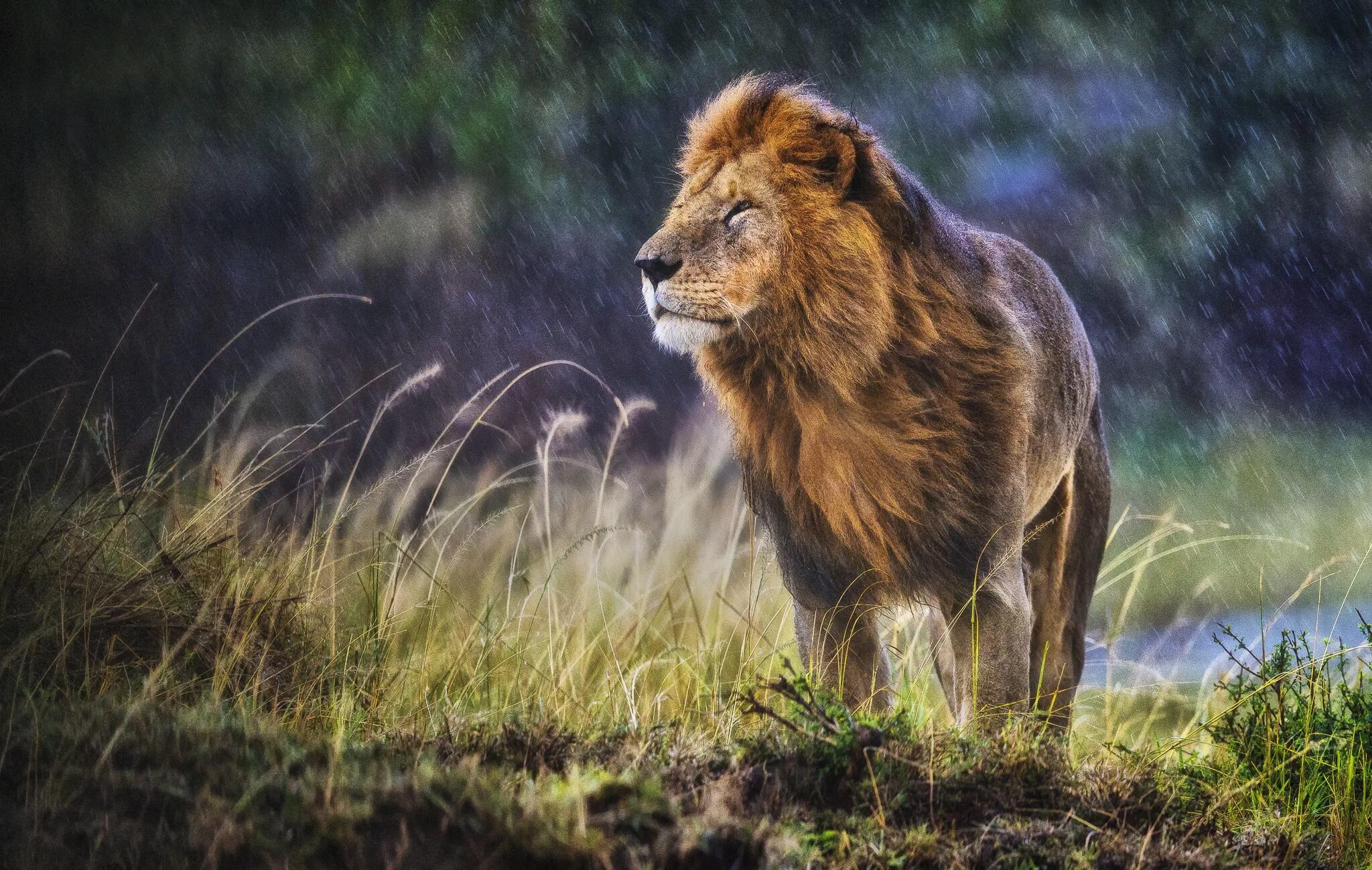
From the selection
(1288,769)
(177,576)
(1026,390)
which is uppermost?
(177,576)

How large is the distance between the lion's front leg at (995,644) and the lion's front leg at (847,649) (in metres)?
0.23

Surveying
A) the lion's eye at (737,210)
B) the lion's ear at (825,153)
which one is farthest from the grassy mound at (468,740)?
the lion's ear at (825,153)

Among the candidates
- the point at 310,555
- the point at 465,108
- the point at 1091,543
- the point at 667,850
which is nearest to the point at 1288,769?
the point at 1091,543

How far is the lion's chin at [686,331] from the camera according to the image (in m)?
3.12

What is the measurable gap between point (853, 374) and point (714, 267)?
1.60 feet

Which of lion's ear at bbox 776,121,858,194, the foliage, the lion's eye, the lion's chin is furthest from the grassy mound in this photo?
lion's ear at bbox 776,121,858,194

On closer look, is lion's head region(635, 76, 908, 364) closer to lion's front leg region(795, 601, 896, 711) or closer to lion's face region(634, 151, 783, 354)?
lion's face region(634, 151, 783, 354)

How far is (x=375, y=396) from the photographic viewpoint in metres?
7.33

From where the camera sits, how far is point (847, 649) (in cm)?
343

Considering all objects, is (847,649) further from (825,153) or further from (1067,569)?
(825,153)

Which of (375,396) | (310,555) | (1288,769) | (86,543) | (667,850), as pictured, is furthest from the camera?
(375,396)

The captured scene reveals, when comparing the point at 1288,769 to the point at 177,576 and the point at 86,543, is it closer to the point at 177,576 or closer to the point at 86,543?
the point at 177,576

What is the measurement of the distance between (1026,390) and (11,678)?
2711 mm

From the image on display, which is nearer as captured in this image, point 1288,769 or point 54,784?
point 54,784
